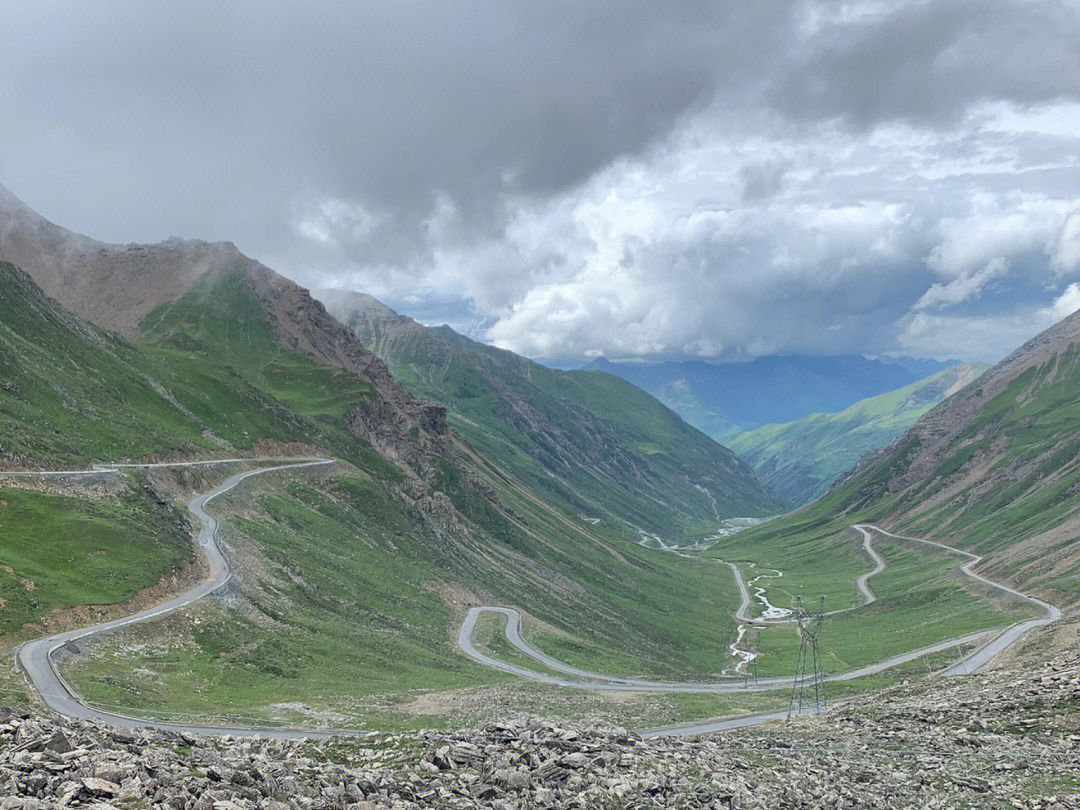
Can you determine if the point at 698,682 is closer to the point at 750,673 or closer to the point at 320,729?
the point at 750,673

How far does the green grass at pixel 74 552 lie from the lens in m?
62.6

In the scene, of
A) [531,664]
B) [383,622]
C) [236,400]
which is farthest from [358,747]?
[236,400]

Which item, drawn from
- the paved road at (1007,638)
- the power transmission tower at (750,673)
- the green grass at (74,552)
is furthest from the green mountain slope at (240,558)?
the paved road at (1007,638)

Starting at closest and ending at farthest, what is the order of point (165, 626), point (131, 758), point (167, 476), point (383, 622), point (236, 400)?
point (131, 758)
point (165, 626)
point (383, 622)
point (167, 476)
point (236, 400)

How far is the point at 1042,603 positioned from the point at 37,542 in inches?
7549

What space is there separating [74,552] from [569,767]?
219ft

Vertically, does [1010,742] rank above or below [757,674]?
above

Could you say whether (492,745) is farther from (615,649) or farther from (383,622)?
(615,649)

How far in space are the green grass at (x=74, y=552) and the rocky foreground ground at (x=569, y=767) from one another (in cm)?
4137

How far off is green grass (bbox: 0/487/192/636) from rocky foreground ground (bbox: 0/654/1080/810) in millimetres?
41373

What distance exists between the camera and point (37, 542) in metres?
73.3

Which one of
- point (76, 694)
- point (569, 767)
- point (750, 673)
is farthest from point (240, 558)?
point (750, 673)

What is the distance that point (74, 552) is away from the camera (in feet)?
245

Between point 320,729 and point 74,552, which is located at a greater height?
point 74,552
